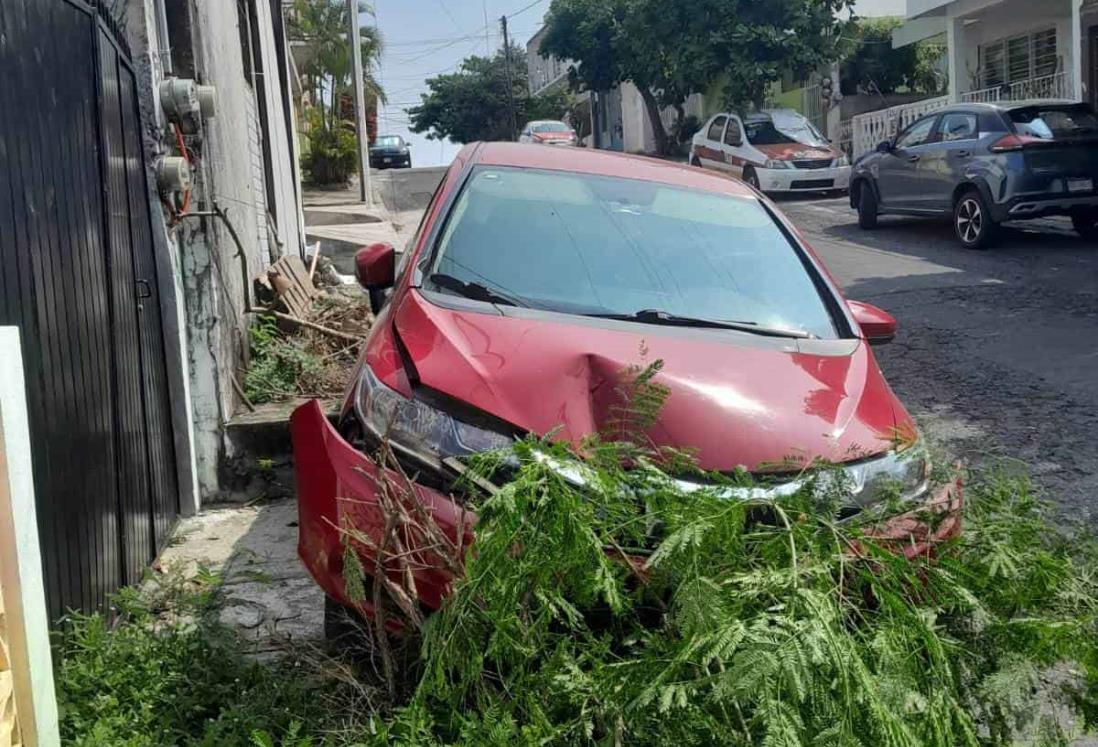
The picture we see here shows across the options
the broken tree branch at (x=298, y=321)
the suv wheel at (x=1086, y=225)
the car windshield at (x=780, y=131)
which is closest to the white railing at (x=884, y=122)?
the car windshield at (x=780, y=131)

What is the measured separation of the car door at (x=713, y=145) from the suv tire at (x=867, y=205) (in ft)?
18.9

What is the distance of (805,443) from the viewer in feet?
10.3

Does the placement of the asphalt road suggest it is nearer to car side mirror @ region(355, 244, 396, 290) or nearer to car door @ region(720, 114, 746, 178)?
car side mirror @ region(355, 244, 396, 290)

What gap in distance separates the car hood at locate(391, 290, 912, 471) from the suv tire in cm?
1299

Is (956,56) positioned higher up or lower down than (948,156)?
higher up

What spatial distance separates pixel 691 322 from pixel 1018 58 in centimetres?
2428

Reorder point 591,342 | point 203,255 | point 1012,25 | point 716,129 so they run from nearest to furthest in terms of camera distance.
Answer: point 591,342, point 203,255, point 716,129, point 1012,25

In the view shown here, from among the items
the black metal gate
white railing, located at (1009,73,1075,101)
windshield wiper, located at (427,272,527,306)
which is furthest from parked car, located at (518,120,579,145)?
windshield wiper, located at (427,272,527,306)

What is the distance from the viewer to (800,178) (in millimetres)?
20719

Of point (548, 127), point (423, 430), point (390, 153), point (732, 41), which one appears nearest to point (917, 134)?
point (732, 41)

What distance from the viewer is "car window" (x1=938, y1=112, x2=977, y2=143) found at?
45.9ft

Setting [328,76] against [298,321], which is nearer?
[298,321]

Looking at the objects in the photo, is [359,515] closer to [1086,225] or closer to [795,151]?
[1086,225]

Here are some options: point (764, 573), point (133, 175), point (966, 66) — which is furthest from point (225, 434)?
point (966, 66)
